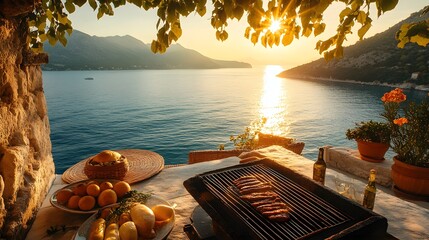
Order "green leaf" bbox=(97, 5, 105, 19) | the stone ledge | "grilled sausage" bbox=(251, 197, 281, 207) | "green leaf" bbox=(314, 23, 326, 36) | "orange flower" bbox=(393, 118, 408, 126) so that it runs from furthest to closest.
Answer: the stone ledge → "orange flower" bbox=(393, 118, 408, 126) → "green leaf" bbox=(97, 5, 105, 19) → "grilled sausage" bbox=(251, 197, 281, 207) → "green leaf" bbox=(314, 23, 326, 36)

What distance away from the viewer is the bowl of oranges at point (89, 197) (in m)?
3.29

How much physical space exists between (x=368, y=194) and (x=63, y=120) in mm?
48707

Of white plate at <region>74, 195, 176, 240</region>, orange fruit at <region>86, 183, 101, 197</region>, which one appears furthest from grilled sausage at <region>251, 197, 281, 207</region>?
orange fruit at <region>86, 183, 101, 197</region>

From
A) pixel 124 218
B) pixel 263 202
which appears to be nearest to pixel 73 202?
pixel 124 218

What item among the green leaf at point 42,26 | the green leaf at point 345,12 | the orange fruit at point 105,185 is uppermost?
the green leaf at point 345,12

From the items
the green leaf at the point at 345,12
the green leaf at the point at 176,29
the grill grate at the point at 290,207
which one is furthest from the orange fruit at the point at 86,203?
the green leaf at the point at 345,12

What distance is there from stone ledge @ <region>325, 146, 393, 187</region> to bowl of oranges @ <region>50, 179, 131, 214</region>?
19.2 feet

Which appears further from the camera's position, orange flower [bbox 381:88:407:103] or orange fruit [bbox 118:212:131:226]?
orange flower [bbox 381:88:407:103]

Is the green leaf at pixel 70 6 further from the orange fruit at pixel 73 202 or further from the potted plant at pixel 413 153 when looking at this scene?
the potted plant at pixel 413 153

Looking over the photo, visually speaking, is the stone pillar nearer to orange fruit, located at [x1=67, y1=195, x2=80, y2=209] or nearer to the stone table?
the stone table

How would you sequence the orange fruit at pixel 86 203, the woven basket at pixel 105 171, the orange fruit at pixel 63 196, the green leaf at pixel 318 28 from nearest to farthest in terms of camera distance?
the green leaf at pixel 318 28
the orange fruit at pixel 86 203
the orange fruit at pixel 63 196
the woven basket at pixel 105 171

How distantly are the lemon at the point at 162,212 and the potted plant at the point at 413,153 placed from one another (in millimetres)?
5006

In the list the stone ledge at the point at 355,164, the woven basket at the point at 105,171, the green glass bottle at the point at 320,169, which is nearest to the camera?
the woven basket at the point at 105,171

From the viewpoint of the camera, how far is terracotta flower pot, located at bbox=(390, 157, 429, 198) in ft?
16.8
